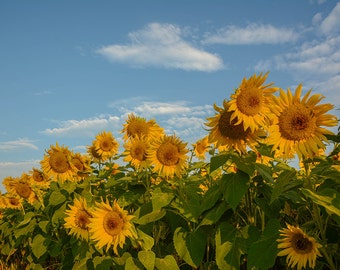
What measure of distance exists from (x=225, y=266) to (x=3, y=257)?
6.94m

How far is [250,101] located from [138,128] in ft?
8.38

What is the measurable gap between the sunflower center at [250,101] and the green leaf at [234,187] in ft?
1.52

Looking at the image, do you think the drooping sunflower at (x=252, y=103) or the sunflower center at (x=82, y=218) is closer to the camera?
the drooping sunflower at (x=252, y=103)

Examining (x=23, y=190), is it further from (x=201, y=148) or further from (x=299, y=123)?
(x=299, y=123)

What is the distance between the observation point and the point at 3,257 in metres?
8.77

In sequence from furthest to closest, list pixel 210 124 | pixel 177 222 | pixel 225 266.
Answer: pixel 177 222 < pixel 210 124 < pixel 225 266

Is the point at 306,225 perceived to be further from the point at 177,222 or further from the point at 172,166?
the point at 172,166

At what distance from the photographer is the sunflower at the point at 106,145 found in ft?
22.4

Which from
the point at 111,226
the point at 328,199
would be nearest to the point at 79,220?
the point at 111,226

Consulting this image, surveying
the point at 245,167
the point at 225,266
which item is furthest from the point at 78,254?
the point at 245,167

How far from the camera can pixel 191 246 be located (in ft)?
11.4

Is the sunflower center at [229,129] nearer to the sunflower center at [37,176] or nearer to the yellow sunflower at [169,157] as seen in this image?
the yellow sunflower at [169,157]

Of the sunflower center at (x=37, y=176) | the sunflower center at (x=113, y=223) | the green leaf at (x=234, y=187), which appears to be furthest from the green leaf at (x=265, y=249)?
the sunflower center at (x=37, y=176)

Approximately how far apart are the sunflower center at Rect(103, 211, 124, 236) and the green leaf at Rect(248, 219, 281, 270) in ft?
4.09
